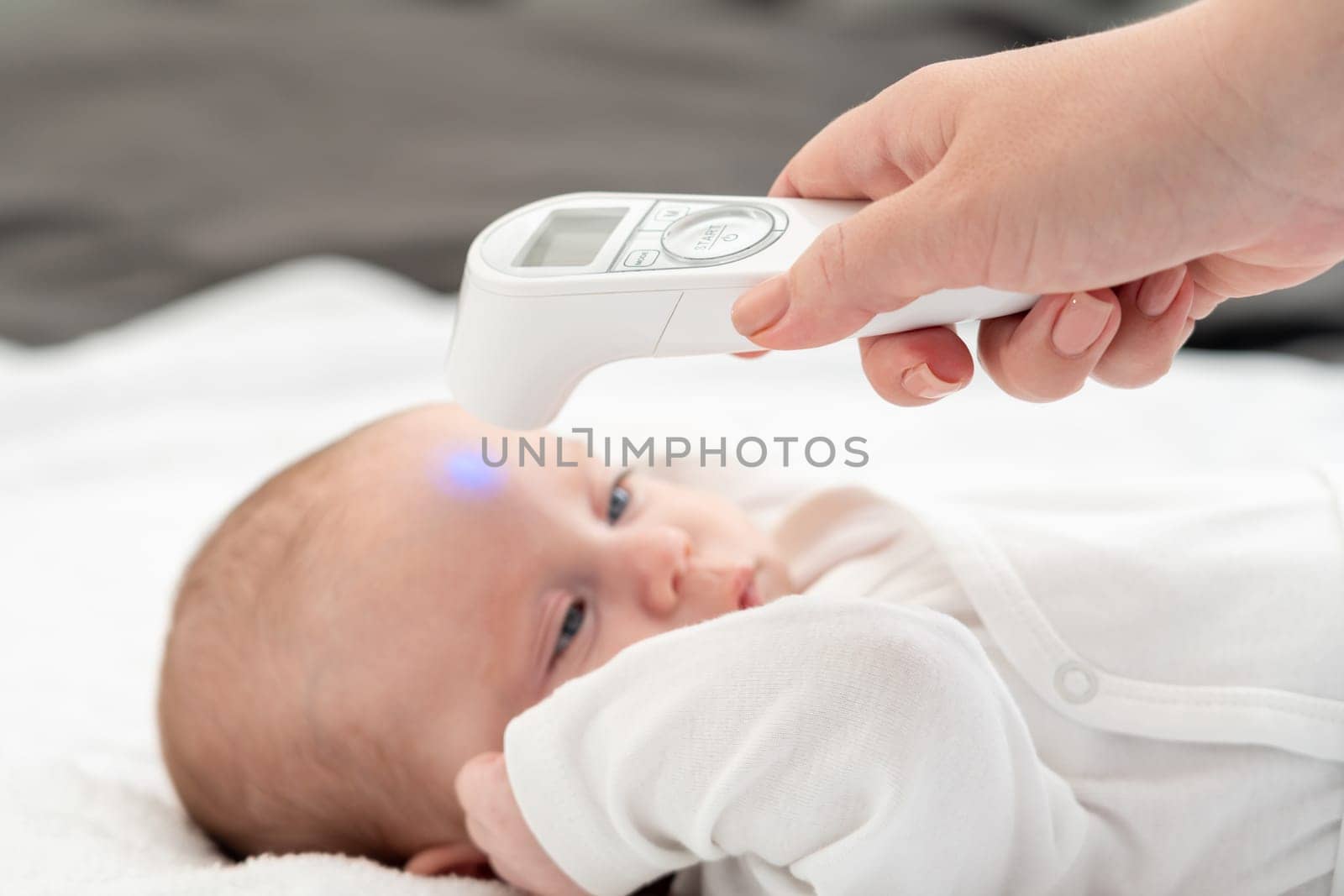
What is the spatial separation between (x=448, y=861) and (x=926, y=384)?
0.50 m

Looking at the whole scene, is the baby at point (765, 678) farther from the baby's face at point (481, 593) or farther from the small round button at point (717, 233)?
the small round button at point (717, 233)

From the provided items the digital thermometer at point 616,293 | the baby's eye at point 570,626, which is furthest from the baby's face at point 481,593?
the digital thermometer at point 616,293

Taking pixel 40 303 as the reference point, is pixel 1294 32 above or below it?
above

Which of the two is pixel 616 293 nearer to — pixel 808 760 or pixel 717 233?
pixel 717 233

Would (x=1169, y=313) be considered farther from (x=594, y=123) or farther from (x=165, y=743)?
(x=594, y=123)

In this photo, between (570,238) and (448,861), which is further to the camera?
(448,861)

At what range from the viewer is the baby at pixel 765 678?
0.74 metres

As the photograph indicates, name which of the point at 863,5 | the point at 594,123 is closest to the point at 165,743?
the point at 594,123

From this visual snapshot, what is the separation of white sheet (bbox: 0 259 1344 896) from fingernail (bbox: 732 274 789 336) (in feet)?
1.59

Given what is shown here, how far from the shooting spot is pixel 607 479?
100cm

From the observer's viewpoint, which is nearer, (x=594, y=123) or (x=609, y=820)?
(x=609, y=820)

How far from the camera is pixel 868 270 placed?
632 mm

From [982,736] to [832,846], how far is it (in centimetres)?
11

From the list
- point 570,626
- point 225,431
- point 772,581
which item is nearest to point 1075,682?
point 772,581
